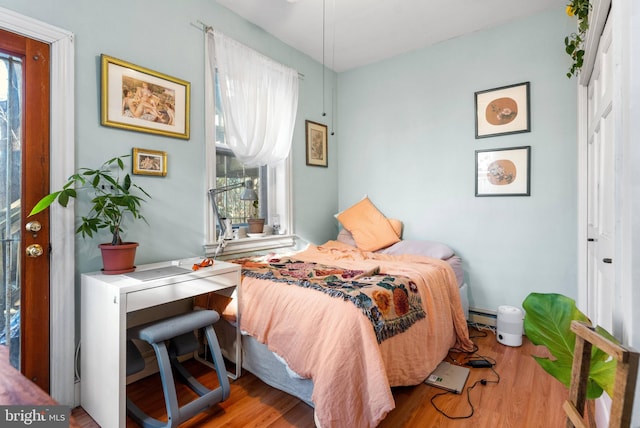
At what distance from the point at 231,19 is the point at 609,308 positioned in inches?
130

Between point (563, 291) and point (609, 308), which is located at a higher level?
point (609, 308)

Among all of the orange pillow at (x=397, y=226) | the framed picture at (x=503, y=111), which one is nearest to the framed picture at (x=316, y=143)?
the orange pillow at (x=397, y=226)

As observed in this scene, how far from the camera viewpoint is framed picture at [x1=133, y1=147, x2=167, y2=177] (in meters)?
2.21

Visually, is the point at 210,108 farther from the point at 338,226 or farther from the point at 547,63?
the point at 547,63

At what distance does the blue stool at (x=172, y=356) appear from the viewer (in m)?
1.62

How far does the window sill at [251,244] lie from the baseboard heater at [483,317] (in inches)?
76.2

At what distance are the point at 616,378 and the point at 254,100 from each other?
2.89 meters

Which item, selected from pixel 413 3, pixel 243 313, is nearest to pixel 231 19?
pixel 413 3

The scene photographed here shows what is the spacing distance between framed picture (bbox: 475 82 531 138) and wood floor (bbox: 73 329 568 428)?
203 cm

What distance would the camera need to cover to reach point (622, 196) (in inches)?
37.3

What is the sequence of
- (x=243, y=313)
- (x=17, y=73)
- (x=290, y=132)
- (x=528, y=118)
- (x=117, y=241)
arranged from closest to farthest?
(x=17, y=73) < (x=117, y=241) < (x=243, y=313) < (x=528, y=118) < (x=290, y=132)

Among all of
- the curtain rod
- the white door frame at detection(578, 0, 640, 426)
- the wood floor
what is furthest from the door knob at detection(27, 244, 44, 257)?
the white door frame at detection(578, 0, 640, 426)

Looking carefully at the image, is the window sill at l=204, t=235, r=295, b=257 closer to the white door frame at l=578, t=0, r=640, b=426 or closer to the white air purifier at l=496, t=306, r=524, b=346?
the white air purifier at l=496, t=306, r=524, b=346

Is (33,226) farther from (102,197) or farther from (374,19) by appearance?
(374,19)
